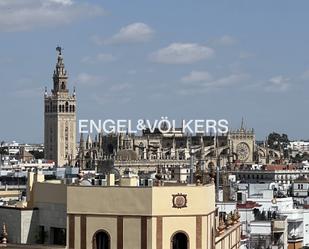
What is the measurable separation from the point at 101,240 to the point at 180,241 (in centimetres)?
171

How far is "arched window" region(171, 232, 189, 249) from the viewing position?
2405cm

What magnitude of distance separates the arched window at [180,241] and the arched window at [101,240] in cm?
141

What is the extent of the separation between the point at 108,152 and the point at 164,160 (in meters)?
17.3

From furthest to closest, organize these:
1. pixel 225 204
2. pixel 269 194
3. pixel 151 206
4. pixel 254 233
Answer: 1. pixel 269 194
2. pixel 225 204
3. pixel 254 233
4. pixel 151 206

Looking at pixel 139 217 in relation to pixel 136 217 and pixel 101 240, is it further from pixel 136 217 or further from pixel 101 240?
pixel 101 240

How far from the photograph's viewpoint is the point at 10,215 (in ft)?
86.7

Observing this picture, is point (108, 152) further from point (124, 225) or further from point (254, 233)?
point (124, 225)

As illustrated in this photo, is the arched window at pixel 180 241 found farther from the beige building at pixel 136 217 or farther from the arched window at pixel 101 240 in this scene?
the arched window at pixel 101 240

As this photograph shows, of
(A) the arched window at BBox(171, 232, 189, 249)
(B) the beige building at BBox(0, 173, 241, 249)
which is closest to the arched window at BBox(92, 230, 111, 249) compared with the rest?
(B) the beige building at BBox(0, 173, 241, 249)

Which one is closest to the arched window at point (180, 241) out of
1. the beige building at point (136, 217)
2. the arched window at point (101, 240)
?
the beige building at point (136, 217)

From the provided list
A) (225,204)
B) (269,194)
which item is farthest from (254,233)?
(269,194)

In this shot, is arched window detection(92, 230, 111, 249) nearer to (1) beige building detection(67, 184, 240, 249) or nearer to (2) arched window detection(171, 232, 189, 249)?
(1) beige building detection(67, 184, 240, 249)

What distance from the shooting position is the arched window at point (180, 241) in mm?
24047

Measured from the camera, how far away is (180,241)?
Result: 79.2ft
